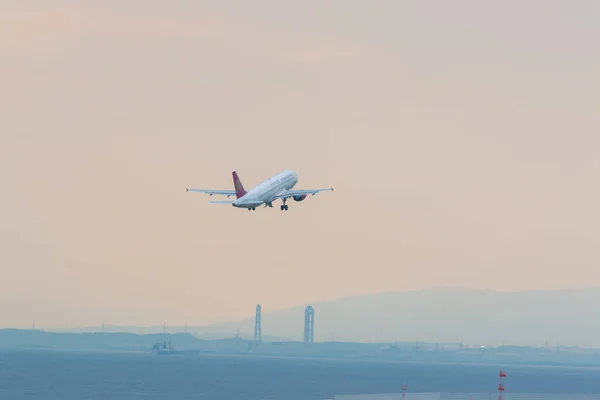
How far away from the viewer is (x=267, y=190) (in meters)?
178

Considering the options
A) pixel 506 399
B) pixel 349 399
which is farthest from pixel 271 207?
pixel 506 399

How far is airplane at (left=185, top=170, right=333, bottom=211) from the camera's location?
171 metres

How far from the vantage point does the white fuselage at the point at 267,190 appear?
170600mm

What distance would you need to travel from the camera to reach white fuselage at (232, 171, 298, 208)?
170600 millimetres

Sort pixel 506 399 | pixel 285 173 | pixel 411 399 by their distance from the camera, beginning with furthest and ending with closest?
1. pixel 285 173
2. pixel 506 399
3. pixel 411 399

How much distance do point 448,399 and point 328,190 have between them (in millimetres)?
43552

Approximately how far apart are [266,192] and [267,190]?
24.9 inches

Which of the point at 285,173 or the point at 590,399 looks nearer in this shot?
the point at 590,399

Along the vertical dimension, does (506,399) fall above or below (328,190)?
below

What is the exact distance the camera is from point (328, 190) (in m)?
178

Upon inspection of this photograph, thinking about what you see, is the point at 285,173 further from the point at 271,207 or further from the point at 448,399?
the point at 448,399

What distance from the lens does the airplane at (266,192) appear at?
562 ft

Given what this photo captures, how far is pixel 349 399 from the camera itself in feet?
516

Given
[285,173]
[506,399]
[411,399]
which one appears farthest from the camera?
[285,173]
